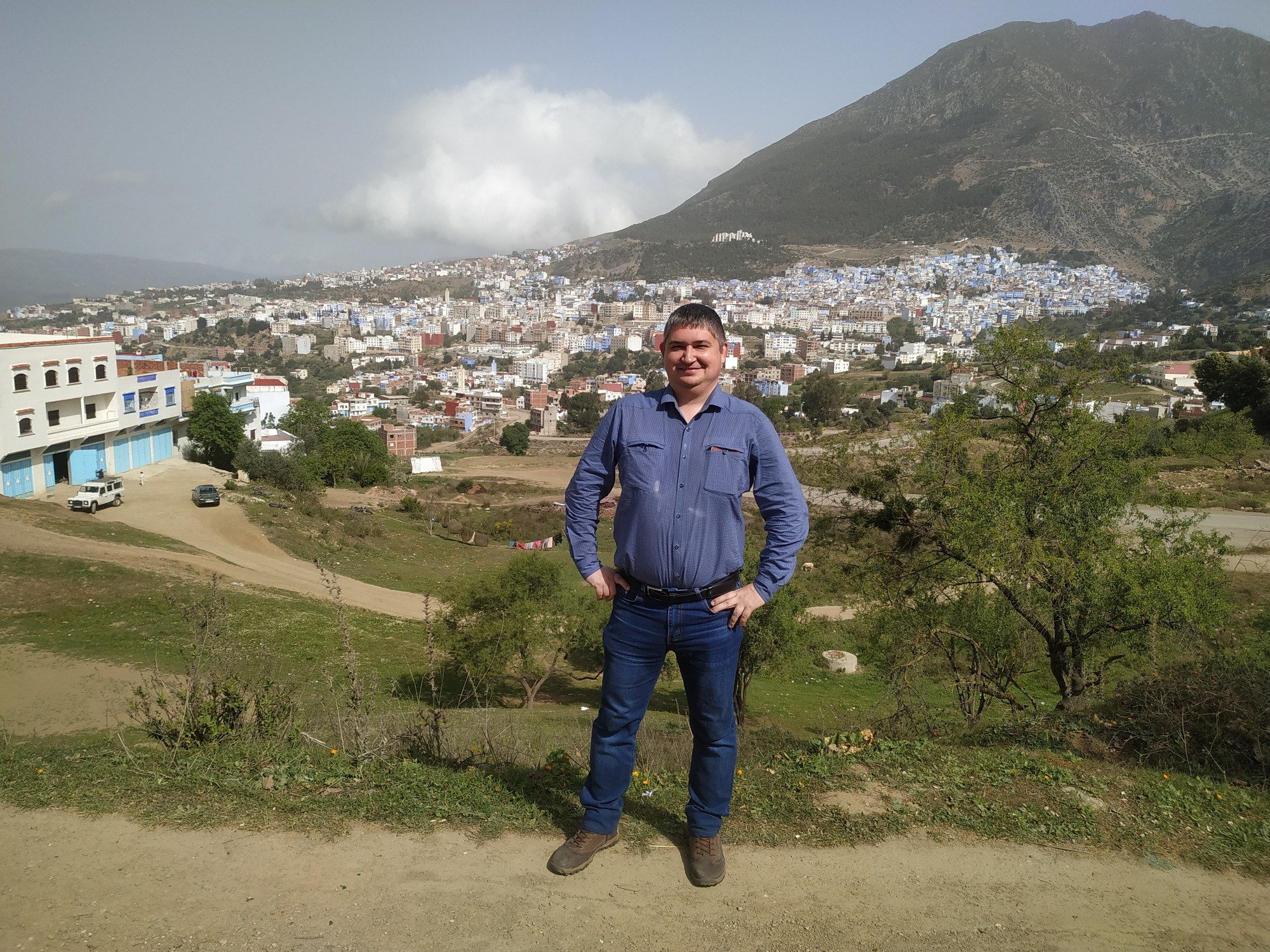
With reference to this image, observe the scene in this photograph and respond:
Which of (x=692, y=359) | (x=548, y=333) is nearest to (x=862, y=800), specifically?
(x=692, y=359)

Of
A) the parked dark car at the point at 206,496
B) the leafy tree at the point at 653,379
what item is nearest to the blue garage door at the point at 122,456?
the parked dark car at the point at 206,496

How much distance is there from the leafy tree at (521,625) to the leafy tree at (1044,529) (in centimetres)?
614

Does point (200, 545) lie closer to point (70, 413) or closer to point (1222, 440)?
point (70, 413)

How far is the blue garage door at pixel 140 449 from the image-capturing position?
27000mm

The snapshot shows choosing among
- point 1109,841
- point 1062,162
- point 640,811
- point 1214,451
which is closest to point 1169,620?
point 1214,451

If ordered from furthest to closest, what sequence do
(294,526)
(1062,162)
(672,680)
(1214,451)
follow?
(1062,162), (294,526), (672,680), (1214,451)

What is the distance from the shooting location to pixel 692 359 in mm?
2615

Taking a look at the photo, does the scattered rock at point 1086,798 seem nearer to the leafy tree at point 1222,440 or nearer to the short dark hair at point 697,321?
the short dark hair at point 697,321

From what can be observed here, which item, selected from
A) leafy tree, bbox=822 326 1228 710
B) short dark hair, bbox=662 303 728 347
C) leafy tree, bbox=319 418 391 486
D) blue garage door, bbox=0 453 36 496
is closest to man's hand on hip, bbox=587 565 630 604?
short dark hair, bbox=662 303 728 347

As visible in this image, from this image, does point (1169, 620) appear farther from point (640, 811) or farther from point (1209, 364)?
point (1209, 364)

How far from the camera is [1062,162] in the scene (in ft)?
465

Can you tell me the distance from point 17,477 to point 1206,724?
26.5 metres

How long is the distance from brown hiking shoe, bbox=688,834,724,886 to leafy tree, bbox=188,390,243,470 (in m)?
31.2

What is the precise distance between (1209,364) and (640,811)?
42.0 metres
